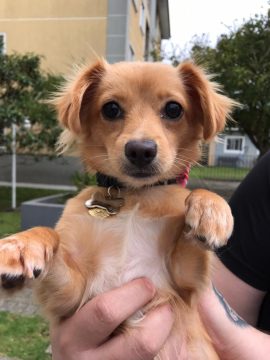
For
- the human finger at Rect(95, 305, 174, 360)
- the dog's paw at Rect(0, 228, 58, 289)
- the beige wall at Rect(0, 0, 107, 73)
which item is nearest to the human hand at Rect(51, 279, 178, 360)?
the human finger at Rect(95, 305, 174, 360)

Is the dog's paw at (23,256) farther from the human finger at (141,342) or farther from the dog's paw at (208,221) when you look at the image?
the dog's paw at (208,221)

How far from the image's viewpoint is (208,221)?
1.40m

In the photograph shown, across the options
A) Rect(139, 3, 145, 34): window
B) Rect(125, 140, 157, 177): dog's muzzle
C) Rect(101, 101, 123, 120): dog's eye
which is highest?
Rect(139, 3, 145, 34): window

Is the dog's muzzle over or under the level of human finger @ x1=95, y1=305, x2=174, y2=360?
over

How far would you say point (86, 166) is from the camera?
6.18ft

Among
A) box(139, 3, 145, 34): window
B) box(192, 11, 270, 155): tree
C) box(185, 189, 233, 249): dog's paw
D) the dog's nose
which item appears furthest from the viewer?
box(139, 3, 145, 34): window

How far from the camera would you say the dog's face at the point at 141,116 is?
163 cm

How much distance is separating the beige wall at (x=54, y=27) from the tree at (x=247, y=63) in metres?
3.84

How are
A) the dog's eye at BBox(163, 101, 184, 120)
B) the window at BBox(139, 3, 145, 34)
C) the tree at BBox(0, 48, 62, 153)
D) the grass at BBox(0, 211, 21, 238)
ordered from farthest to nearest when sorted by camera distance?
the window at BBox(139, 3, 145, 34), the tree at BBox(0, 48, 62, 153), the grass at BBox(0, 211, 21, 238), the dog's eye at BBox(163, 101, 184, 120)

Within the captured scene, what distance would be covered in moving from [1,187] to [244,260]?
11.0 m

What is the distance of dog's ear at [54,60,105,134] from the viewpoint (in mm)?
1682

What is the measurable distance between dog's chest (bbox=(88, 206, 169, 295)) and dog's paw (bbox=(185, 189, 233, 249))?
0.18 meters

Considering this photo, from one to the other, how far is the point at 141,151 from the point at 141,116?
0.62 ft

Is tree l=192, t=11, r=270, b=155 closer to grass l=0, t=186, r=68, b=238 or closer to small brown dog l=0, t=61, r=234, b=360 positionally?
grass l=0, t=186, r=68, b=238
